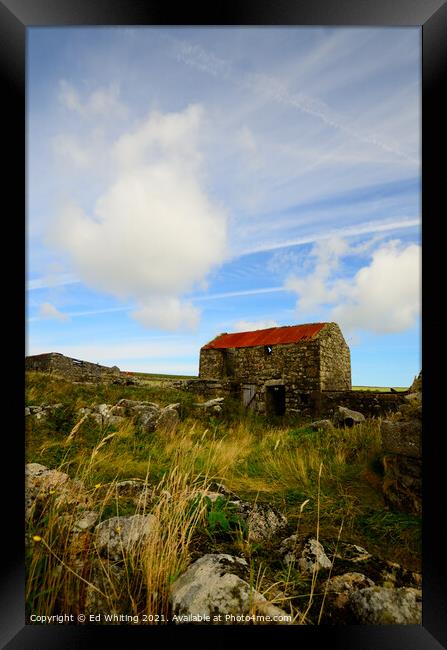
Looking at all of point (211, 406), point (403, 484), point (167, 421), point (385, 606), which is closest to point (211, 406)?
point (211, 406)

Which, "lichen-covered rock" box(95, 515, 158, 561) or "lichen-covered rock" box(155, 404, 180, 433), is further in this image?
"lichen-covered rock" box(155, 404, 180, 433)

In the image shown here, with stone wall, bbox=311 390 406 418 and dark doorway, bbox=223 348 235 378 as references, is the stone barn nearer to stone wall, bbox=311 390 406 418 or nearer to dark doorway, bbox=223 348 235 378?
dark doorway, bbox=223 348 235 378

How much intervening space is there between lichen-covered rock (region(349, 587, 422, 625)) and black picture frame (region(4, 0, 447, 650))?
0.04 m

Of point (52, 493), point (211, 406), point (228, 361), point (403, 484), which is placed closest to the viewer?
point (52, 493)

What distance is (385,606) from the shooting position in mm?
1446

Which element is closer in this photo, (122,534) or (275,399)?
(122,534)

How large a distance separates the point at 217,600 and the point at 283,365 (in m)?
6.72

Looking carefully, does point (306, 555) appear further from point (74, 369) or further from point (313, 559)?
point (74, 369)

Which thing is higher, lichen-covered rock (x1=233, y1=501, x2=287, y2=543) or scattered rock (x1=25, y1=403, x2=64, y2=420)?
scattered rock (x1=25, y1=403, x2=64, y2=420)

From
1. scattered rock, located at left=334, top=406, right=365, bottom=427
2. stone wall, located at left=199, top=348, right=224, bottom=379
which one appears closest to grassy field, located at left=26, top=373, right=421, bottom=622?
scattered rock, located at left=334, top=406, right=365, bottom=427

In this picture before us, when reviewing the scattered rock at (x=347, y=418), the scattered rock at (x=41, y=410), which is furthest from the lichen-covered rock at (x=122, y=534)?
the scattered rock at (x=347, y=418)

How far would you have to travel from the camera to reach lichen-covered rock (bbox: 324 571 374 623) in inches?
57.0

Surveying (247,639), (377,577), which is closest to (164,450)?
(247,639)
